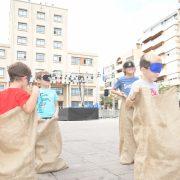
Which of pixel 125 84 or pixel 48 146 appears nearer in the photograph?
pixel 48 146

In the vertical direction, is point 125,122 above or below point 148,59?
below

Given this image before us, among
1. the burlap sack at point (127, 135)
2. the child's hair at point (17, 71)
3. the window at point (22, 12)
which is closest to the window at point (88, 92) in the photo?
the window at point (22, 12)

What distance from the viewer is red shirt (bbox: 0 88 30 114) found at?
10.6ft

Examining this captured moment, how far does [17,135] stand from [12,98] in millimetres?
333

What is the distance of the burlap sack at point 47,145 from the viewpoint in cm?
453

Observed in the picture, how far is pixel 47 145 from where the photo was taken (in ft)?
15.1

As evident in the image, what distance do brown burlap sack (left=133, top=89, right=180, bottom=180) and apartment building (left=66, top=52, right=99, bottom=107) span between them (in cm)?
5539

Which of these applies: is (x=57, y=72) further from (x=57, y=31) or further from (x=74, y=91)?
(x=57, y=31)

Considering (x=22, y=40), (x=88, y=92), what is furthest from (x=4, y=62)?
(x=88, y=92)

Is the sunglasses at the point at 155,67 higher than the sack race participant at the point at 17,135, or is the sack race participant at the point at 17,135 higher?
the sunglasses at the point at 155,67

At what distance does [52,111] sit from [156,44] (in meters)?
69.9

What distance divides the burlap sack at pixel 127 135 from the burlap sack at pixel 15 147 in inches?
88.0

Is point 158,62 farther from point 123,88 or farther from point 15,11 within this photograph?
point 15,11

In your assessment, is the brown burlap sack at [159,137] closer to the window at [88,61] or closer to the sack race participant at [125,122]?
the sack race participant at [125,122]
